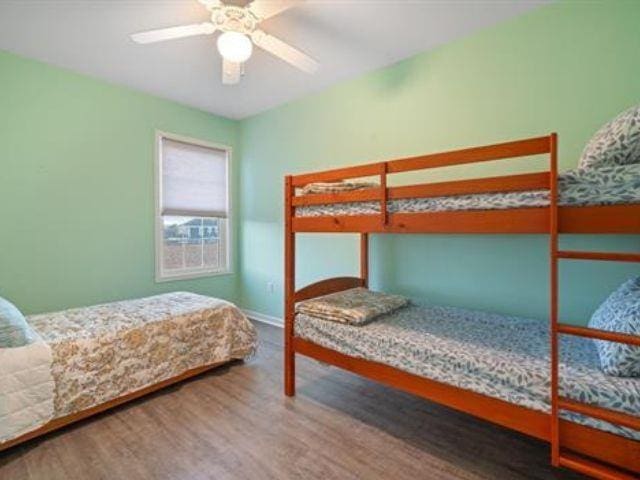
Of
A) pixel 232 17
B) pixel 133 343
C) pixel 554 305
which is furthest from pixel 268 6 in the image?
pixel 133 343

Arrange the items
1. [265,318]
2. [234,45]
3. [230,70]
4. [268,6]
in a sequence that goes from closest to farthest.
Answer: [268,6], [234,45], [230,70], [265,318]

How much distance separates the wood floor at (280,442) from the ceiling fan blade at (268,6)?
236 centimetres

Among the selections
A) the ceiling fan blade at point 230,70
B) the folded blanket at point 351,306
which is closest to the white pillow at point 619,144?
the folded blanket at point 351,306

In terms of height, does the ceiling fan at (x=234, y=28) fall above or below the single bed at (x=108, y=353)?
above

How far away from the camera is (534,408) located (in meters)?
1.35

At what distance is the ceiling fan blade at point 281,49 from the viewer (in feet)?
6.36

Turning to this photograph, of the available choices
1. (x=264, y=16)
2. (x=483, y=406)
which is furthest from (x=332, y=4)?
(x=483, y=406)

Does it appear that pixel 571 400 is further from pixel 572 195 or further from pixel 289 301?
pixel 289 301

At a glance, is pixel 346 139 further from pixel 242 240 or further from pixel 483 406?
pixel 483 406

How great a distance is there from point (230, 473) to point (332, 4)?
2.74 meters

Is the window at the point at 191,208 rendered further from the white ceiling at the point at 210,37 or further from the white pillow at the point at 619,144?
the white pillow at the point at 619,144

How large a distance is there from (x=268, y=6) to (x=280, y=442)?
7.81 feet

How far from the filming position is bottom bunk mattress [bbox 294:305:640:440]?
1.25m

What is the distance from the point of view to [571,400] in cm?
128
